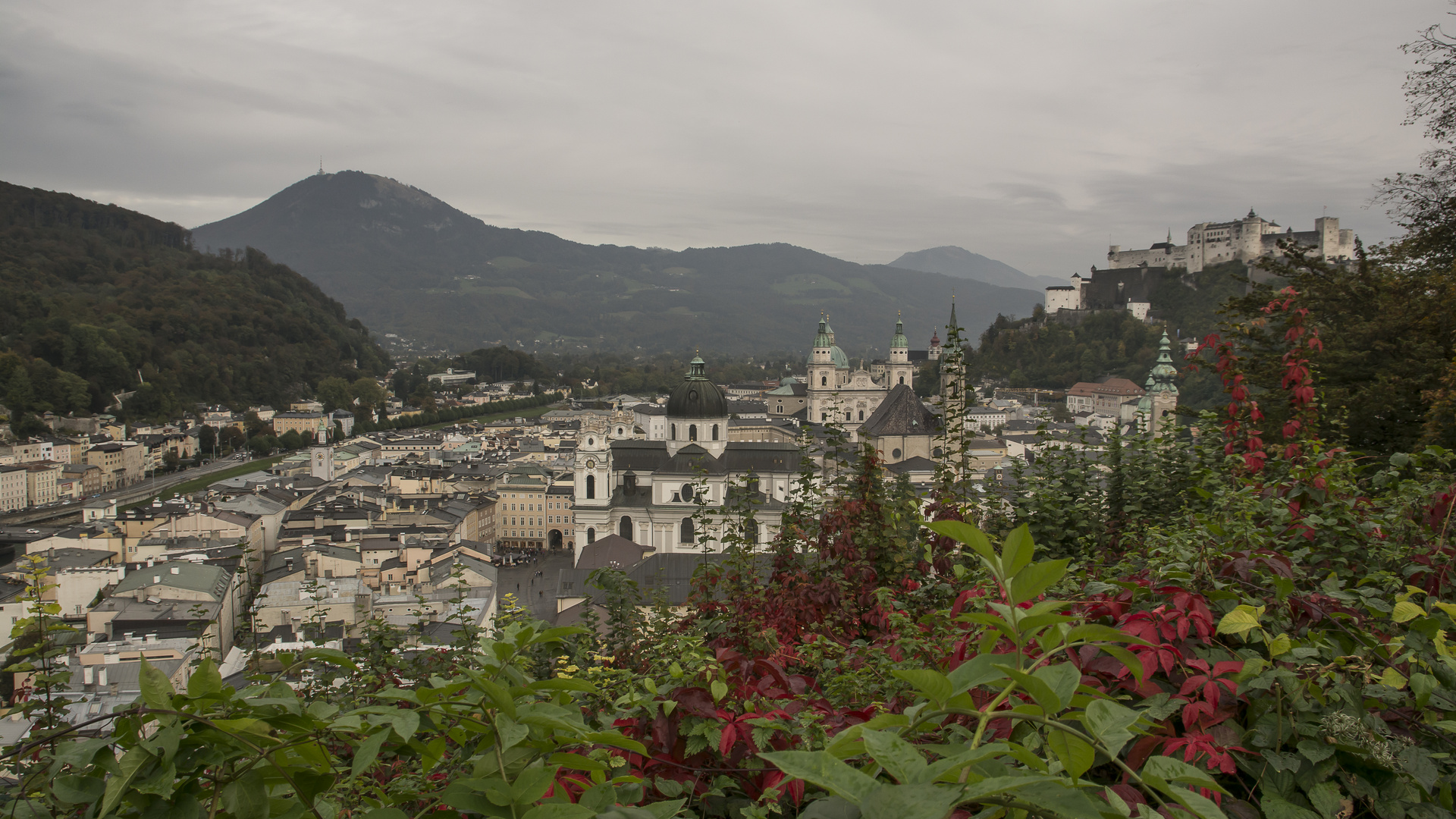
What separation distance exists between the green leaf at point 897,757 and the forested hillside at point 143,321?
8726cm

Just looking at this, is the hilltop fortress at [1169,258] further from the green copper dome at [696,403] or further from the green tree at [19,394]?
the green tree at [19,394]

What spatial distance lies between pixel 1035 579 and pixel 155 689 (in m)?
1.30

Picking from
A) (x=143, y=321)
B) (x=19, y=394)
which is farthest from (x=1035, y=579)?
(x=143, y=321)

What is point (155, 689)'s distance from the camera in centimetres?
120

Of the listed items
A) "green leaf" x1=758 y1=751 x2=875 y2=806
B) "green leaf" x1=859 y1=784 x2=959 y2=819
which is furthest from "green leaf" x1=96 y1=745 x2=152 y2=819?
"green leaf" x1=859 y1=784 x2=959 y2=819

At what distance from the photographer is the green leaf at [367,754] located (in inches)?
44.2

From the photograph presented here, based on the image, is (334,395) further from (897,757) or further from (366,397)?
(897,757)

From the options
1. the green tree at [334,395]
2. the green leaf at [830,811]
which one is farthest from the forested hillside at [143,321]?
the green leaf at [830,811]

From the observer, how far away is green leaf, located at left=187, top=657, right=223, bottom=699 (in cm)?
122

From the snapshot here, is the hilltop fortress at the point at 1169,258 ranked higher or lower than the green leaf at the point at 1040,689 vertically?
higher

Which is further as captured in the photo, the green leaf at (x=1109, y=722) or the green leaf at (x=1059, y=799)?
the green leaf at (x=1109, y=722)

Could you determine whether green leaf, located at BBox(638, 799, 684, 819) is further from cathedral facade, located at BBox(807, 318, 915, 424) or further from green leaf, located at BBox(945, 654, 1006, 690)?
cathedral facade, located at BBox(807, 318, 915, 424)

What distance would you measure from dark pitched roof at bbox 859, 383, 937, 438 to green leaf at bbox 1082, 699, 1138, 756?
37151mm

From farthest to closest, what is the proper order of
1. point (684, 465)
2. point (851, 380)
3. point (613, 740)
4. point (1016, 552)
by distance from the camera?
1. point (851, 380)
2. point (684, 465)
3. point (613, 740)
4. point (1016, 552)
